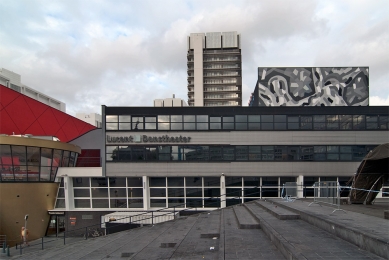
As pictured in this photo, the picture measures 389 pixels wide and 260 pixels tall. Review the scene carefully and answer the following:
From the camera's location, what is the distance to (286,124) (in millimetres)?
22406

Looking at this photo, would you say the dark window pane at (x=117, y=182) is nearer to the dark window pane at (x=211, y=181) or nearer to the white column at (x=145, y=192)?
the white column at (x=145, y=192)

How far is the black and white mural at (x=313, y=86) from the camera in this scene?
34.6 metres

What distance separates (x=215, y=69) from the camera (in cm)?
7856

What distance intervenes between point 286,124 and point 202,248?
55.1 ft

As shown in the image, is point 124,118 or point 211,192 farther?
point 124,118

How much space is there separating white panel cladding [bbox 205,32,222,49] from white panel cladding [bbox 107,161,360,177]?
63807mm

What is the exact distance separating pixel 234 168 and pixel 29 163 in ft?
56.1

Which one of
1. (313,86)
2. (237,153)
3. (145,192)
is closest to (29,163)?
(145,192)

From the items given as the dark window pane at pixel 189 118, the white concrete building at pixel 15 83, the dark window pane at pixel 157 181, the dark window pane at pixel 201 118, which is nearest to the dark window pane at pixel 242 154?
the dark window pane at pixel 201 118

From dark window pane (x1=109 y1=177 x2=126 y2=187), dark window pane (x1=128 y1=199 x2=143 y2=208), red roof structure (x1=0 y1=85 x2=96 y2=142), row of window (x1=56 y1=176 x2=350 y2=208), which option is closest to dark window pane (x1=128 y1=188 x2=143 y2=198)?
row of window (x1=56 y1=176 x2=350 y2=208)

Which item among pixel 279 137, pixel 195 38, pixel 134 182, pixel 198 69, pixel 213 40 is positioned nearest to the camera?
pixel 279 137

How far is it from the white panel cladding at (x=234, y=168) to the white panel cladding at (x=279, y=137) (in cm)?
177

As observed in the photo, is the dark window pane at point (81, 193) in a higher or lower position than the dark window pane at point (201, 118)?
lower

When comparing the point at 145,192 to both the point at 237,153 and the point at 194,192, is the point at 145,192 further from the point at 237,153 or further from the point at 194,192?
the point at 237,153
